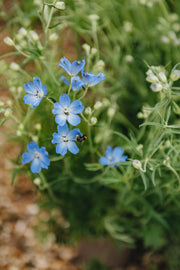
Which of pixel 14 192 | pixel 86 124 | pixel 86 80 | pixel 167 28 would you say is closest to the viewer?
pixel 86 80

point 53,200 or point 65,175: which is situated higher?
point 65,175

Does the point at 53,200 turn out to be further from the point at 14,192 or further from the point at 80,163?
the point at 14,192

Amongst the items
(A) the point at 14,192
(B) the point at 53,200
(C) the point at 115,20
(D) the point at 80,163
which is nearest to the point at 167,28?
(C) the point at 115,20

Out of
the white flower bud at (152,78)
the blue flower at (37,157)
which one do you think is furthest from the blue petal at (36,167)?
the white flower bud at (152,78)

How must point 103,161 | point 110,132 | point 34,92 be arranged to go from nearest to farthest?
point 34,92 < point 103,161 < point 110,132

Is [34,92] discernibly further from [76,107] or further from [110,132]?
[110,132]

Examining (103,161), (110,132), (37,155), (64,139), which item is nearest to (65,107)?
(64,139)
